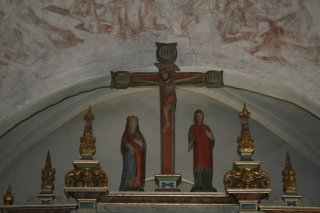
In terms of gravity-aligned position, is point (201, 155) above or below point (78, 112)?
below

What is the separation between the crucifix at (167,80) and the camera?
8219 mm

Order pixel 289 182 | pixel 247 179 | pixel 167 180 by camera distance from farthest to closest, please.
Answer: pixel 167 180, pixel 289 182, pixel 247 179

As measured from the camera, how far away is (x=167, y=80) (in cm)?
840

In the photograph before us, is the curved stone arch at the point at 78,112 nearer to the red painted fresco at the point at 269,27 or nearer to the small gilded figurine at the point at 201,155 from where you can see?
the small gilded figurine at the point at 201,155

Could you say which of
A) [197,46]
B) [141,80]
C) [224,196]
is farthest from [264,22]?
[224,196]

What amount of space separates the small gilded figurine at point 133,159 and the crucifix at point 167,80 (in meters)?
0.27

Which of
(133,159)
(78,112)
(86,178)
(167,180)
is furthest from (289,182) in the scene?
(78,112)

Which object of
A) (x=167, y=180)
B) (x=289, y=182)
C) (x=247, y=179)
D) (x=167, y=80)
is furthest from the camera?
(x=167, y=80)

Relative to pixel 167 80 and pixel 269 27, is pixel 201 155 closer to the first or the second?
pixel 167 80

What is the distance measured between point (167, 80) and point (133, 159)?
3.21 ft

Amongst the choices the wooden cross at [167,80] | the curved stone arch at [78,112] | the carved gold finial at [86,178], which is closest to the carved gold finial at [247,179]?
the wooden cross at [167,80]

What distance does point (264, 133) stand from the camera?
31.3ft

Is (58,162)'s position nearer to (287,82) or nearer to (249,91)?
(249,91)

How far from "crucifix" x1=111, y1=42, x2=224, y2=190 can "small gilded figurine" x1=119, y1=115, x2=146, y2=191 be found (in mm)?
271
